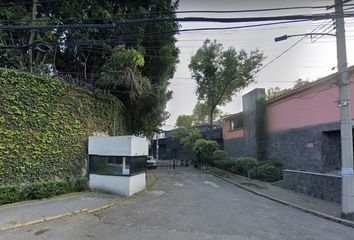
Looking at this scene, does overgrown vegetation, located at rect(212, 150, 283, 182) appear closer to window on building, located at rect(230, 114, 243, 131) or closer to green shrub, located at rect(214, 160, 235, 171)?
green shrub, located at rect(214, 160, 235, 171)

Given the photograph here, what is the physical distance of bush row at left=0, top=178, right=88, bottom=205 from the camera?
39.0ft

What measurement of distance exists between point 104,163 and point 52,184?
292 centimetres

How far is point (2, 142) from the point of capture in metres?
→ 12.5

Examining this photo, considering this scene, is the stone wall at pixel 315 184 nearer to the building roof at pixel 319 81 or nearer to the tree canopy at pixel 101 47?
the building roof at pixel 319 81

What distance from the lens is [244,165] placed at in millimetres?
24703

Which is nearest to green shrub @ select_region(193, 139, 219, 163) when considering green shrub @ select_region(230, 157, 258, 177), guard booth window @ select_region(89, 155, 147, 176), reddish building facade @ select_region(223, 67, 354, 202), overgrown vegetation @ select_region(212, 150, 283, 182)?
overgrown vegetation @ select_region(212, 150, 283, 182)

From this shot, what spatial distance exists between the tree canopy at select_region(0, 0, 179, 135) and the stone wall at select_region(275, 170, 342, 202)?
31.1 ft

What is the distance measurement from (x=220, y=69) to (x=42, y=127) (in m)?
23.9

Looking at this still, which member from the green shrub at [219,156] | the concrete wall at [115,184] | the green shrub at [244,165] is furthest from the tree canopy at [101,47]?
the green shrub at [219,156]

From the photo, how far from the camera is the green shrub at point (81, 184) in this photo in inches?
592

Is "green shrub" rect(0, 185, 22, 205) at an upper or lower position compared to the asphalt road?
upper

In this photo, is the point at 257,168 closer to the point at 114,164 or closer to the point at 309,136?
the point at 309,136

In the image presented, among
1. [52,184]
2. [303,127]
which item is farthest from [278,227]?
[303,127]

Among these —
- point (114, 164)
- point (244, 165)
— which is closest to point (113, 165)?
point (114, 164)
